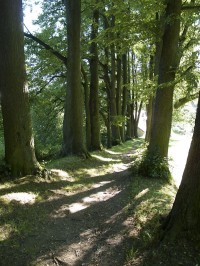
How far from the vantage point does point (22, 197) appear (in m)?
7.07

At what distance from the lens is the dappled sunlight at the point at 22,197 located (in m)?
6.80

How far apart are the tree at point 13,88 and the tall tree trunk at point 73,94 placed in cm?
464

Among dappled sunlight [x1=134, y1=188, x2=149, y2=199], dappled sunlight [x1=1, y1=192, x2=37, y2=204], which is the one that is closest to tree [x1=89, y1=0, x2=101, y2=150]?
dappled sunlight [x1=134, y1=188, x2=149, y2=199]

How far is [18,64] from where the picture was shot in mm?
8141

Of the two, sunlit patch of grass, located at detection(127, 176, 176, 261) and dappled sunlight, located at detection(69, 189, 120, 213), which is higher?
sunlit patch of grass, located at detection(127, 176, 176, 261)

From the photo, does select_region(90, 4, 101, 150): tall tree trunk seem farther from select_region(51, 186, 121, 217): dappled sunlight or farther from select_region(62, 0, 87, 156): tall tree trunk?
select_region(51, 186, 121, 217): dappled sunlight

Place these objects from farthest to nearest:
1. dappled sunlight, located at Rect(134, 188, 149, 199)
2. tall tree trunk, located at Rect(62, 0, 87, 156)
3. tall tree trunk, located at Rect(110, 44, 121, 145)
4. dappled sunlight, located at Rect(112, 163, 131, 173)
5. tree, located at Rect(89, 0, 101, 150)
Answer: tall tree trunk, located at Rect(110, 44, 121, 145) → tree, located at Rect(89, 0, 101, 150) → tall tree trunk, located at Rect(62, 0, 87, 156) → dappled sunlight, located at Rect(112, 163, 131, 173) → dappled sunlight, located at Rect(134, 188, 149, 199)

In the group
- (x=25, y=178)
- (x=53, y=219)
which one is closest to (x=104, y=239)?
(x=53, y=219)

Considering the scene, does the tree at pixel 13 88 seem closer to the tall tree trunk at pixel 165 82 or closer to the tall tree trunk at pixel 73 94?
the tall tree trunk at pixel 165 82

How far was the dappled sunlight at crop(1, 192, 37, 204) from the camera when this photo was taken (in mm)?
6805

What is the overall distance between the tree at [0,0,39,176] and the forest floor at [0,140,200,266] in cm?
72

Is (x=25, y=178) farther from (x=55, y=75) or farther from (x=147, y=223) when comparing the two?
(x=55, y=75)

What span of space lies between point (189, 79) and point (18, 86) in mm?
4376

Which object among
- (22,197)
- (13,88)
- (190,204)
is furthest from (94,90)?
(190,204)
